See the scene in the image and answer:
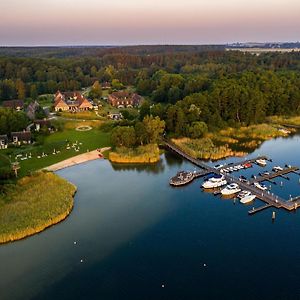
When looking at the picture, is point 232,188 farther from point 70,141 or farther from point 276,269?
point 70,141

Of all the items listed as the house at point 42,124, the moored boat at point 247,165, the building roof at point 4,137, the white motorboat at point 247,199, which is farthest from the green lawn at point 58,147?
the white motorboat at point 247,199

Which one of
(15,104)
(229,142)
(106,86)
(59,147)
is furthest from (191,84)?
(15,104)

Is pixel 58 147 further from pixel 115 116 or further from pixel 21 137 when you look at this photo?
pixel 115 116

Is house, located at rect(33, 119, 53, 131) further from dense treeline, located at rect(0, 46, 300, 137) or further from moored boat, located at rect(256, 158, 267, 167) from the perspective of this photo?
moored boat, located at rect(256, 158, 267, 167)

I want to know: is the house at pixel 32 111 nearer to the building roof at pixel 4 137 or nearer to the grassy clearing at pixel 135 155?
the building roof at pixel 4 137

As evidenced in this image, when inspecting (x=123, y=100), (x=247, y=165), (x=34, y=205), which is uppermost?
(x=34, y=205)

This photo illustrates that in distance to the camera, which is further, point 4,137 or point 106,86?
point 106,86
